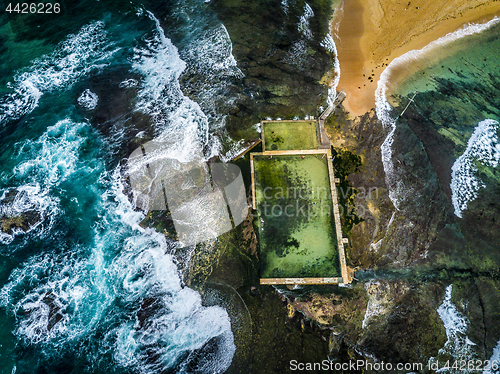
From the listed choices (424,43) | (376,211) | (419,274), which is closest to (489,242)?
(419,274)

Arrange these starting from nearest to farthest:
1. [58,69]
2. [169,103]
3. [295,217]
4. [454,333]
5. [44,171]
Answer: [454,333] → [295,217] → [44,171] → [169,103] → [58,69]

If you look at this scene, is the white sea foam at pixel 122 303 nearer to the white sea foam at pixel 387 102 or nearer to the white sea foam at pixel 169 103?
the white sea foam at pixel 169 103

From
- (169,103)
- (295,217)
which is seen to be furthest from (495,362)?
(169,103)

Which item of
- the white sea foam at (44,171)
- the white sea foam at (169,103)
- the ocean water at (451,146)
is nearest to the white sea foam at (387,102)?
the ocean water at (451,146)

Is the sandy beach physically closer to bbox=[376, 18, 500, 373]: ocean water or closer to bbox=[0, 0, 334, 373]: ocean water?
bbox=[376, 18, 500, 373]: ocean water

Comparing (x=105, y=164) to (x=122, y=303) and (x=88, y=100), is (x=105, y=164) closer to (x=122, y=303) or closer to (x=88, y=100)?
(x=88, y=100)
